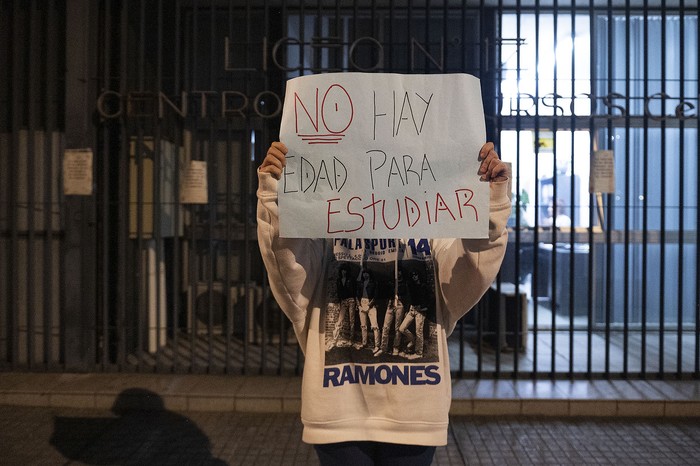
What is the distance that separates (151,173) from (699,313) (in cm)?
576

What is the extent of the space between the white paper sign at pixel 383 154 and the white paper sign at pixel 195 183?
13.0 feet

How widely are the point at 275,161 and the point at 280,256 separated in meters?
0.34

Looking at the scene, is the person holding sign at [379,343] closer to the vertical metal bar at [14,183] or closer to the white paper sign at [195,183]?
the white paper sign at [195,183]

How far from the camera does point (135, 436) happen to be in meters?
5.05

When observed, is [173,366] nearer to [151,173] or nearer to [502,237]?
[151,173]

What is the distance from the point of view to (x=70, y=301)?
639 centimetres

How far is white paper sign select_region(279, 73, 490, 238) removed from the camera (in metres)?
2.41

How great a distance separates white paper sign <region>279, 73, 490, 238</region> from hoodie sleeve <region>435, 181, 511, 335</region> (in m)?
0.06

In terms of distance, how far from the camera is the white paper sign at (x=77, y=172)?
623 cm

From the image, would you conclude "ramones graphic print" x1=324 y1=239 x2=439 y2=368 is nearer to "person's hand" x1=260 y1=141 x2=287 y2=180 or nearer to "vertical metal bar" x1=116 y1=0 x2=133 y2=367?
"person's hand" x1=260 y1=141 x2=287 y2=180

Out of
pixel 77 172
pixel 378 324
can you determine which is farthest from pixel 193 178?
pixel 378 324

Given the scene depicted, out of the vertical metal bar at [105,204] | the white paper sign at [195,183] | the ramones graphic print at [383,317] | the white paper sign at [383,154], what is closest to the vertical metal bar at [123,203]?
the vertical metal bar at [105,204]

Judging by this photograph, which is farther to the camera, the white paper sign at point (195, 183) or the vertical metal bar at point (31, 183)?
the vertical metal bar at point (31, 183)

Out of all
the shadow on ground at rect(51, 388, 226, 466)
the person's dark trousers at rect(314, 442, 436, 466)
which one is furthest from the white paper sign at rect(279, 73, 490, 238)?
the shadow on ground at rect(51, 388, 226, 466)
